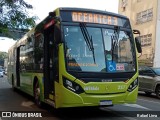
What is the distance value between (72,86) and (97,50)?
1.32 m

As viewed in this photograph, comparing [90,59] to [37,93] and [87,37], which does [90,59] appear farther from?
[37,93]

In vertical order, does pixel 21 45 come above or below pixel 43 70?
above

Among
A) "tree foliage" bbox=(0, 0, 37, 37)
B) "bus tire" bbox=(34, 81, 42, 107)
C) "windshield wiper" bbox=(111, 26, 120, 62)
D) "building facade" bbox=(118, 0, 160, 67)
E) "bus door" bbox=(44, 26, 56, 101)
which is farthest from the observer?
"building facade" bbox=(118, 0, 160, 67)

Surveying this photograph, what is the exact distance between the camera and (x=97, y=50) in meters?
10.0

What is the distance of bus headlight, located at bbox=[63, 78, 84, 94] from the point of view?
31.1 feet

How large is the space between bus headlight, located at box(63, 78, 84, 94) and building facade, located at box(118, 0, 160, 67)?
114ft

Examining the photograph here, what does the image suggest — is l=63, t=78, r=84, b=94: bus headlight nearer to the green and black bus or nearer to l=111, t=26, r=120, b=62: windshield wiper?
the green and black bus

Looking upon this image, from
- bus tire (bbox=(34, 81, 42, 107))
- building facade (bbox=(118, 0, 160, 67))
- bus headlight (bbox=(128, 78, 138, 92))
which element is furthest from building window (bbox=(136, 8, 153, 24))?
bus headlight (bbox=(128, 78, 138, 92))

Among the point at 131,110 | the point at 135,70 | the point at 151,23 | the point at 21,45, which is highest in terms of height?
the point at 151,23

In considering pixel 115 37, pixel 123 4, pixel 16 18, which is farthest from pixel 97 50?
pixel 123 4

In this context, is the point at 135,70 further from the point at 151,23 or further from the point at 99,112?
the point at 151,23

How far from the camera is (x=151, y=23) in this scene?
4478cm

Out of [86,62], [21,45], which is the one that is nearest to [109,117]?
[86,62]

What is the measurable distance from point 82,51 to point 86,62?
1.11ft
